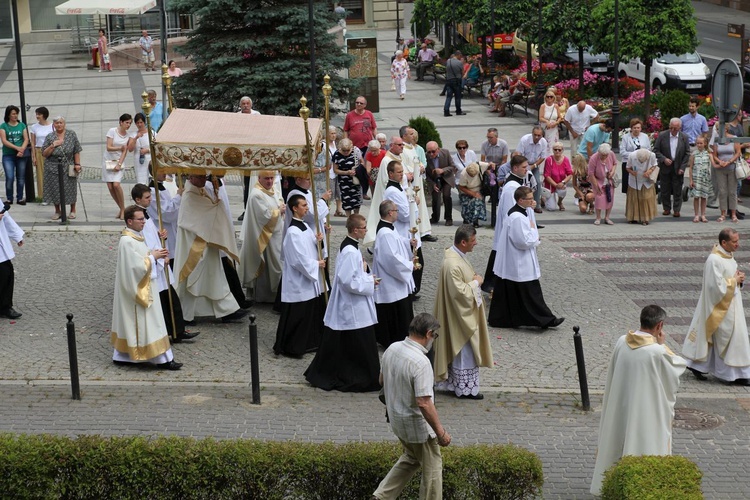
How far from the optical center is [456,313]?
12242 mm

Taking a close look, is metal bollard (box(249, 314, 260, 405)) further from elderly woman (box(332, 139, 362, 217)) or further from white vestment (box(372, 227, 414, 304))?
elderly woman (box(332, 139, 362, 217))

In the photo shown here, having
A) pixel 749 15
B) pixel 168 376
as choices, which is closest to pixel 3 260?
pixel 168 376

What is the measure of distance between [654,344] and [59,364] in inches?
257

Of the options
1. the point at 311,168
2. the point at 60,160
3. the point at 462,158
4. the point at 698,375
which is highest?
the point at 311,168

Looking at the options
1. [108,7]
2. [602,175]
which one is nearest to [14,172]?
[602,175]

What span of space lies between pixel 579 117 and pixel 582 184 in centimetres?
388

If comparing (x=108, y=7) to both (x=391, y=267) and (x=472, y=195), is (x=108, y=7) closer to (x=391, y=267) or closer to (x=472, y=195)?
(x=472, y=195)

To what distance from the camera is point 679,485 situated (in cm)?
873

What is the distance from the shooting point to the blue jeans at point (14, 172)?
20.2 m

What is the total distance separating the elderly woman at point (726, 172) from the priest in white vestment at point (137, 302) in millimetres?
10593

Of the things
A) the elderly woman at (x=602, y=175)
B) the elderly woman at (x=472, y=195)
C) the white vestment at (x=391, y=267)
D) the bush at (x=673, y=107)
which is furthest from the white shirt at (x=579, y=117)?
the white vestment at (x=391, y=267)

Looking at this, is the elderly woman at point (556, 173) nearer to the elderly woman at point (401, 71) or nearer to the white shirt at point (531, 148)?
the white shirt at point (531, 148)

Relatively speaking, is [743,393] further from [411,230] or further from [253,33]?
[253,33]

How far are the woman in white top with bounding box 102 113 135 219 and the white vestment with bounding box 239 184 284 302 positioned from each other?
4917 millimetres
